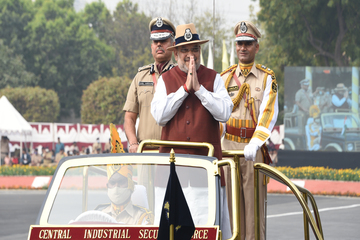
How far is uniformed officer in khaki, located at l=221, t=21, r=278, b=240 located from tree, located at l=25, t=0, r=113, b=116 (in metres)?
62.6

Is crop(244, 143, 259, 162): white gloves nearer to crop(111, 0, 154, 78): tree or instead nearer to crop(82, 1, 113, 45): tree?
crop(111, 0, 154, 78): tree

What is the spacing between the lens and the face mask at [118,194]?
3.66m

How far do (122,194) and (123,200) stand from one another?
5cm

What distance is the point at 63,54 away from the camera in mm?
69562

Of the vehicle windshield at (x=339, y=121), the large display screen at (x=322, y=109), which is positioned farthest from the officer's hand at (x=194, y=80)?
the vehicle windshield at (x=339, y=121)

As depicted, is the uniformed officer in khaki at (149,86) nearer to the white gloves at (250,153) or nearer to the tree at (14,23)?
the white gloves at (250,153)

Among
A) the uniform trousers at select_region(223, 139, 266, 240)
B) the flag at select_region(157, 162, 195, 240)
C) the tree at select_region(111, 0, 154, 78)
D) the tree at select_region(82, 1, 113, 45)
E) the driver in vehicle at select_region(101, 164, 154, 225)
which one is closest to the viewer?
the flag at select_region(157, 162, 195, 240)

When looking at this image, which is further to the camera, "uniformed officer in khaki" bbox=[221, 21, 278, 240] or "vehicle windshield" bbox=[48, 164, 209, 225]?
"uniformed officer in khaki" bbox=[221, 21, 278, 240]

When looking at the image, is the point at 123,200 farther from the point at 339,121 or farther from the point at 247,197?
the point at 339,121

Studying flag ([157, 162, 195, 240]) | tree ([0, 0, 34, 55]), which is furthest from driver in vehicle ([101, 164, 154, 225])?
tree ([0, 0, 34, 55])

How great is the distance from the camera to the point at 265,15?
36031mm

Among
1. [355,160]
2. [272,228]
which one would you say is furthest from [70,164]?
[355,160]

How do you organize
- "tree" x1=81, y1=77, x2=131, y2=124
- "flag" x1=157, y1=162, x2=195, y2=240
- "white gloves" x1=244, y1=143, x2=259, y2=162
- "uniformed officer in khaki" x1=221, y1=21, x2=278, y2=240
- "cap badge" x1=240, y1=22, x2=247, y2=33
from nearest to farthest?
"flag" x1=157, y1=162, x2=195, y2=240, "white gloves" x1=244, y1=143, x2=259, y2=162, "uniformed officer in khaki" x1=221, y1=21, x2=278, y2=240, "cap badge" x1=240, y1=22, x2=247, y2=33, "tree" x1=81, y1=77, x2=131, y2=124

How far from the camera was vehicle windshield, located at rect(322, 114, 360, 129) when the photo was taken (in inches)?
944
